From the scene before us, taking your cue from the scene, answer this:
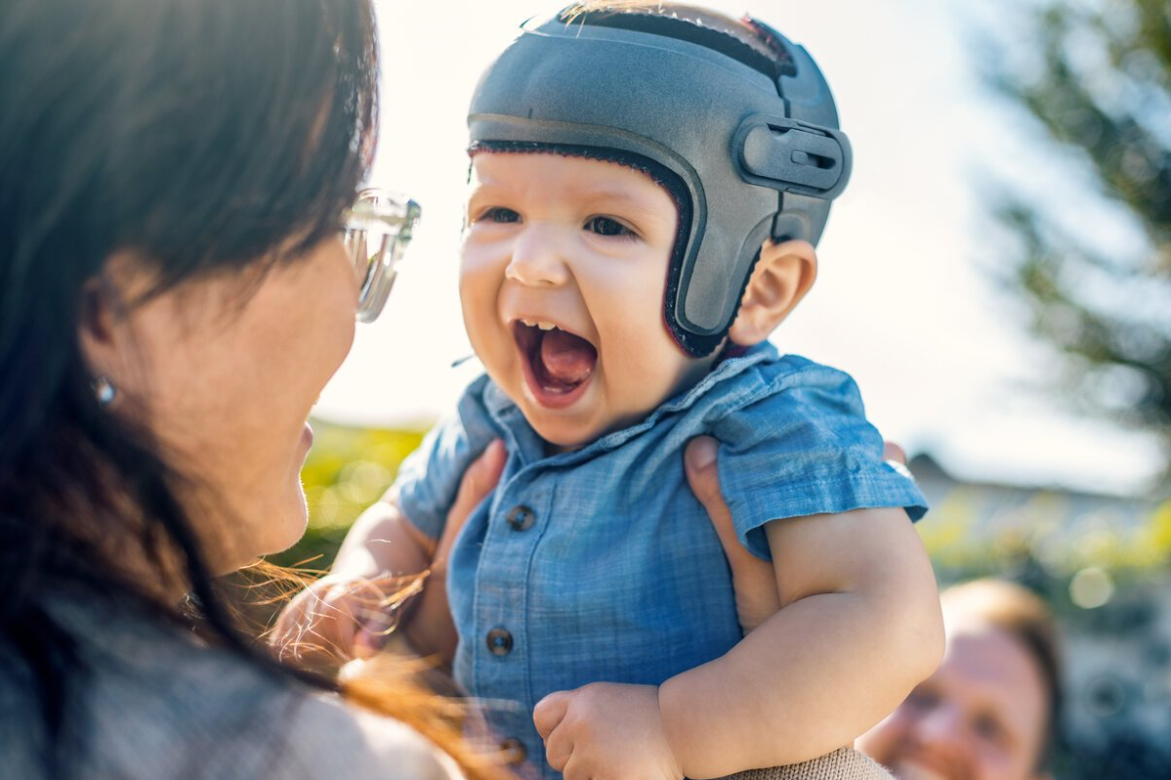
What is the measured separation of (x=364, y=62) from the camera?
4.91 feet

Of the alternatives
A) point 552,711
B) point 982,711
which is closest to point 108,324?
point 552,711

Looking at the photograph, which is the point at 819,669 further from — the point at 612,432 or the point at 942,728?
the point at 942,728

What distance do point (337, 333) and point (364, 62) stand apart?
358 mm

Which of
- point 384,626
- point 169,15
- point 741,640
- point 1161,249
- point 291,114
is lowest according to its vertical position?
point 1161,249

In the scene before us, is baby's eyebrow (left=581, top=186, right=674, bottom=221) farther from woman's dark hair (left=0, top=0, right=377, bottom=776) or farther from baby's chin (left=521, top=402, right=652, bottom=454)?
woman's dark hair (left=0, top=0, right=377, bottom=776)

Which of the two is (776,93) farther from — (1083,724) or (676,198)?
(1083,724)

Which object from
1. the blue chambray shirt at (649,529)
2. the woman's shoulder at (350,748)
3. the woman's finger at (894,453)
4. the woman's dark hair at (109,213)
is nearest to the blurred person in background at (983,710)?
the woman's finger at (894,453)

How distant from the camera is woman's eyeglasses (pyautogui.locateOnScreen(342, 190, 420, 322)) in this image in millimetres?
1779

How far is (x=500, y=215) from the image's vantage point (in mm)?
2295

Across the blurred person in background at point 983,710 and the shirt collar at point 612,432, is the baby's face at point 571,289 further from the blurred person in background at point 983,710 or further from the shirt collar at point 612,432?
the blurred person in background at point 983,710

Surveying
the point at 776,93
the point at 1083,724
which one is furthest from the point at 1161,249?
the point at 776,93

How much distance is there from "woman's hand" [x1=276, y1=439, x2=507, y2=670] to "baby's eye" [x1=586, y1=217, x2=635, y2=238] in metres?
0.56

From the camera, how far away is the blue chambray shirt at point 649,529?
2006 mm

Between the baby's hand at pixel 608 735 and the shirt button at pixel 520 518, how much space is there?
0.43 metres
